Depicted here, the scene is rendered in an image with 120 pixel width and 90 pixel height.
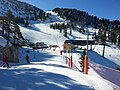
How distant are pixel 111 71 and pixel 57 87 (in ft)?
11.5

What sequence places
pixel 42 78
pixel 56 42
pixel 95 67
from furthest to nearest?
pixel 56 42
pixel 95 67
pixel 42 78

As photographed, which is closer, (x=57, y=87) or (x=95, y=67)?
(x=57, y=87)

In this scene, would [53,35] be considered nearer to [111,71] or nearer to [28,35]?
[28,35]

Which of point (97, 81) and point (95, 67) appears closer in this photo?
point (97, 81)

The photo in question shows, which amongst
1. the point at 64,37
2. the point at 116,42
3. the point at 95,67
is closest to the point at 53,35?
the point at 64,37

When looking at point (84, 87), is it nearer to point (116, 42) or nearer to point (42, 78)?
point (42, 78)

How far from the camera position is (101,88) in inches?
393

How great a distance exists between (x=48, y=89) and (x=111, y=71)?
393 cm

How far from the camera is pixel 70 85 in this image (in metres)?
9.70

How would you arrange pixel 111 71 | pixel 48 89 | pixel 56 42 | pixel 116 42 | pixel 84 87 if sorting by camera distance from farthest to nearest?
pixel 116 42 → pixel 56 42 → pixel 111 71 → pixel 84 87 → pixel 48 89

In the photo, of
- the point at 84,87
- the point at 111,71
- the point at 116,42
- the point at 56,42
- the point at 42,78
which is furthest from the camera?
the point at 116,42

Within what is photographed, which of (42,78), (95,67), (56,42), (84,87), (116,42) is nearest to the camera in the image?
(84,87)

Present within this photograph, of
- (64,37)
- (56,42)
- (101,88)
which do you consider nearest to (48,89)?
(101,88)

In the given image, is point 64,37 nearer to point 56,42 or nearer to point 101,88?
point 56,42
